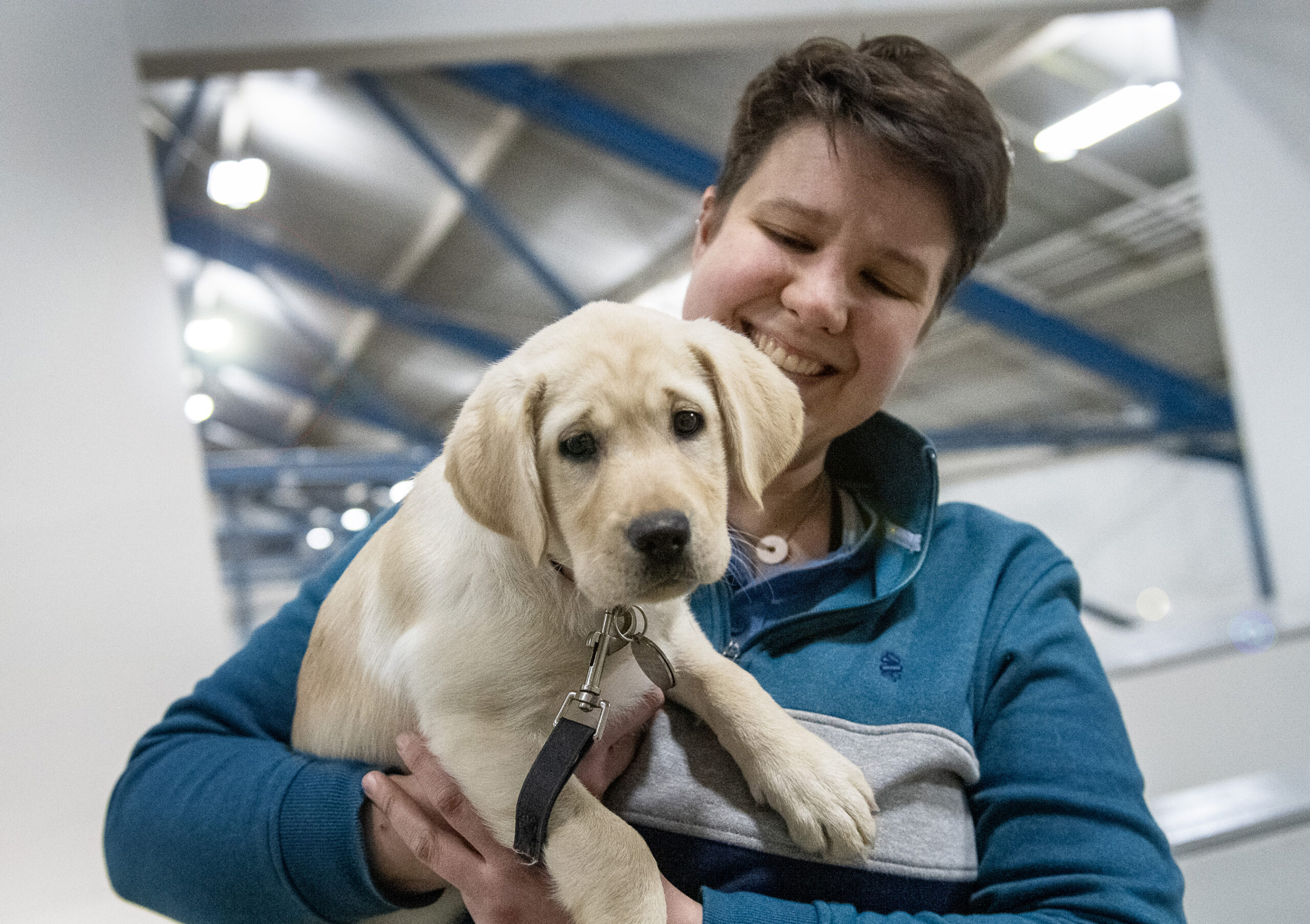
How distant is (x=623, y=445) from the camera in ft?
3.80

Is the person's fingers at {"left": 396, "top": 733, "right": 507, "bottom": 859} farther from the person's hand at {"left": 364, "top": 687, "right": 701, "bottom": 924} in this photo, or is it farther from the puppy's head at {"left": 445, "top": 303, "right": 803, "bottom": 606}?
the puppy's head at {"left": 445, "top": 303, "right": 803, "bottom": 606}

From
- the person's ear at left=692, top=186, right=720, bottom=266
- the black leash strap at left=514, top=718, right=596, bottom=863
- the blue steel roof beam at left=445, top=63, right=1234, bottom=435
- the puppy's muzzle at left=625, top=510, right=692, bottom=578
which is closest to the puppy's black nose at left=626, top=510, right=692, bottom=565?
the puppy's muzzle at left=625, top=510, right=692, bottom=578

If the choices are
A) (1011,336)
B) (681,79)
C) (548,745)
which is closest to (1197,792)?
(548,745)

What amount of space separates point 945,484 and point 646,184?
6.17m

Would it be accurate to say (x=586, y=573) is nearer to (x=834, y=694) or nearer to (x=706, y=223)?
(x=834, y=694)

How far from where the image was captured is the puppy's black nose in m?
1.04

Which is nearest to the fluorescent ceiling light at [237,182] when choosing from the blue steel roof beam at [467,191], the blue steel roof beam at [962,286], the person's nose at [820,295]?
the blue steel roof beam at [467,191]

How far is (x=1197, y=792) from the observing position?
2.80m

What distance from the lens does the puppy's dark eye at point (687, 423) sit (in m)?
1.20

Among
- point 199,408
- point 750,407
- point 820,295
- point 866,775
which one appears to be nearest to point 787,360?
point 820,295

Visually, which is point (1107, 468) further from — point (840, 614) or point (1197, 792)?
point (840, 614)

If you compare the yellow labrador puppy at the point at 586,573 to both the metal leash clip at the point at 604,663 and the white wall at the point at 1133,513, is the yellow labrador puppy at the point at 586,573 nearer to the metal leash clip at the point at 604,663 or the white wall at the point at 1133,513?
the metal leash clip at the point at 604,663

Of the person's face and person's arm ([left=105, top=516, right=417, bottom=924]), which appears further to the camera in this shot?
the person's face

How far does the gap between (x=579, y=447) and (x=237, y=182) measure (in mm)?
2787
